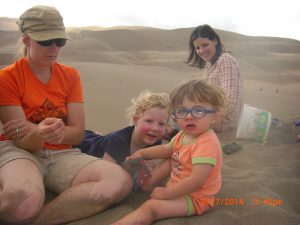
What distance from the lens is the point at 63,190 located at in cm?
262

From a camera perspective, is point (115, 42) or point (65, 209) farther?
point (115, 42)

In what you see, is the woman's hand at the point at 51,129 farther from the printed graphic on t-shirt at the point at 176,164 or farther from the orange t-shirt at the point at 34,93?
the printed graphic on t-shirt at the point at 176,164

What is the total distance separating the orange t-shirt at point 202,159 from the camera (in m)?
2.33

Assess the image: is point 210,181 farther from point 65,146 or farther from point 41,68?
point 41,68

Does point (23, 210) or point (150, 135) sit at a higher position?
point (150, 135)

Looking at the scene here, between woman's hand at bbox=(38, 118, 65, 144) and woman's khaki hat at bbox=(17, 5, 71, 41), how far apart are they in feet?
1.98

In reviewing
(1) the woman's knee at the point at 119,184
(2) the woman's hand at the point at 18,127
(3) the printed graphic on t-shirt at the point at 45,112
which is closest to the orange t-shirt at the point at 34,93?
(3) the printed graphic on t-shirt at the point at 45,112

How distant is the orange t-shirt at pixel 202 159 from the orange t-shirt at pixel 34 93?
36.6 inches

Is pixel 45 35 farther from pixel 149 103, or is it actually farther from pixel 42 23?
pixel 149 103

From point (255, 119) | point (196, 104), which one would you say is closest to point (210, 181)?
point (196, 104)

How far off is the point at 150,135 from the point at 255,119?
1429mm

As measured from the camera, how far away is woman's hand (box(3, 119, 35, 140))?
254 cm

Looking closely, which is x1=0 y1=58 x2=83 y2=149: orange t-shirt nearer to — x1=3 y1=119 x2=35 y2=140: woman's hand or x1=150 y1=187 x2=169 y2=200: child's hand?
x1=3 y1=119 x2=35 y2=140: woman's hand

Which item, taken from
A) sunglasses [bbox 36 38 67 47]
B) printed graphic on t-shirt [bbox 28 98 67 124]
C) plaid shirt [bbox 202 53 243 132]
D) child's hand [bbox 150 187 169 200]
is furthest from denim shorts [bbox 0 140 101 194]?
plaid shirt [bbox 202 53 243 132]
